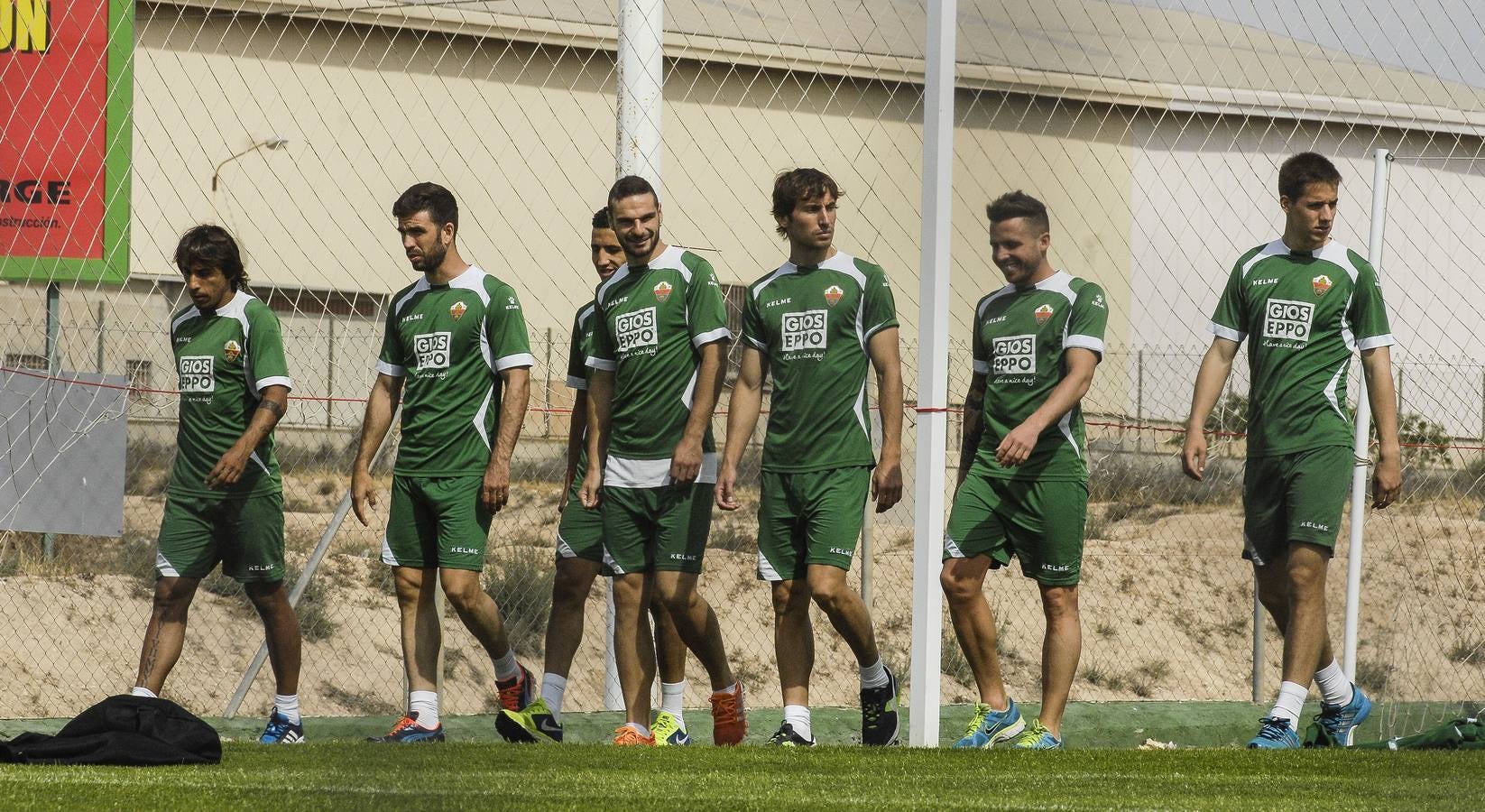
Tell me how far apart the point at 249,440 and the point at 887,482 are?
2.27 meters

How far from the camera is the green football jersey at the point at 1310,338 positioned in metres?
5.66

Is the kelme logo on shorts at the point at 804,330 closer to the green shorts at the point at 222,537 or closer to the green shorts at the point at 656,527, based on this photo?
the green shorts at the point at 656,527

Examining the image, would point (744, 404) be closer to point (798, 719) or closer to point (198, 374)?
point (798, 719)

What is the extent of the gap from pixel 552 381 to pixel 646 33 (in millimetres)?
5935

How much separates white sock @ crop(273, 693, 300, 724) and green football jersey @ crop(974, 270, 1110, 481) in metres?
2.61

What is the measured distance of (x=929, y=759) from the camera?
5.04 m

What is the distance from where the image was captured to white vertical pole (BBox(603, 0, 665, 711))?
7.40 meters

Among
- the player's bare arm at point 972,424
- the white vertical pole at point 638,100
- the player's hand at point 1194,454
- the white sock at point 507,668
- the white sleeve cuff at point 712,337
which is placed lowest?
the white sock at point 507,668

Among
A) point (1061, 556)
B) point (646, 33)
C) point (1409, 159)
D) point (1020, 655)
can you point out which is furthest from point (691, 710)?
point (1020, 655)

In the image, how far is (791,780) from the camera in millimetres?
4480

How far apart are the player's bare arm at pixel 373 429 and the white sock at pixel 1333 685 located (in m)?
3.29

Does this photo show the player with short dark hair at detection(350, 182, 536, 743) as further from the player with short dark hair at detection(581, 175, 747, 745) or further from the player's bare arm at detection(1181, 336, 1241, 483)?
the player's bare arm at detection(1181, 336, 1241, 483)

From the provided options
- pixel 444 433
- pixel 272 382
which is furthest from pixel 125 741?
pixel 272 382

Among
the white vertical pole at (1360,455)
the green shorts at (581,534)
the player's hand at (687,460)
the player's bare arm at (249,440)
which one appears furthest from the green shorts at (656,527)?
the white vertical pole at (1360,455)
